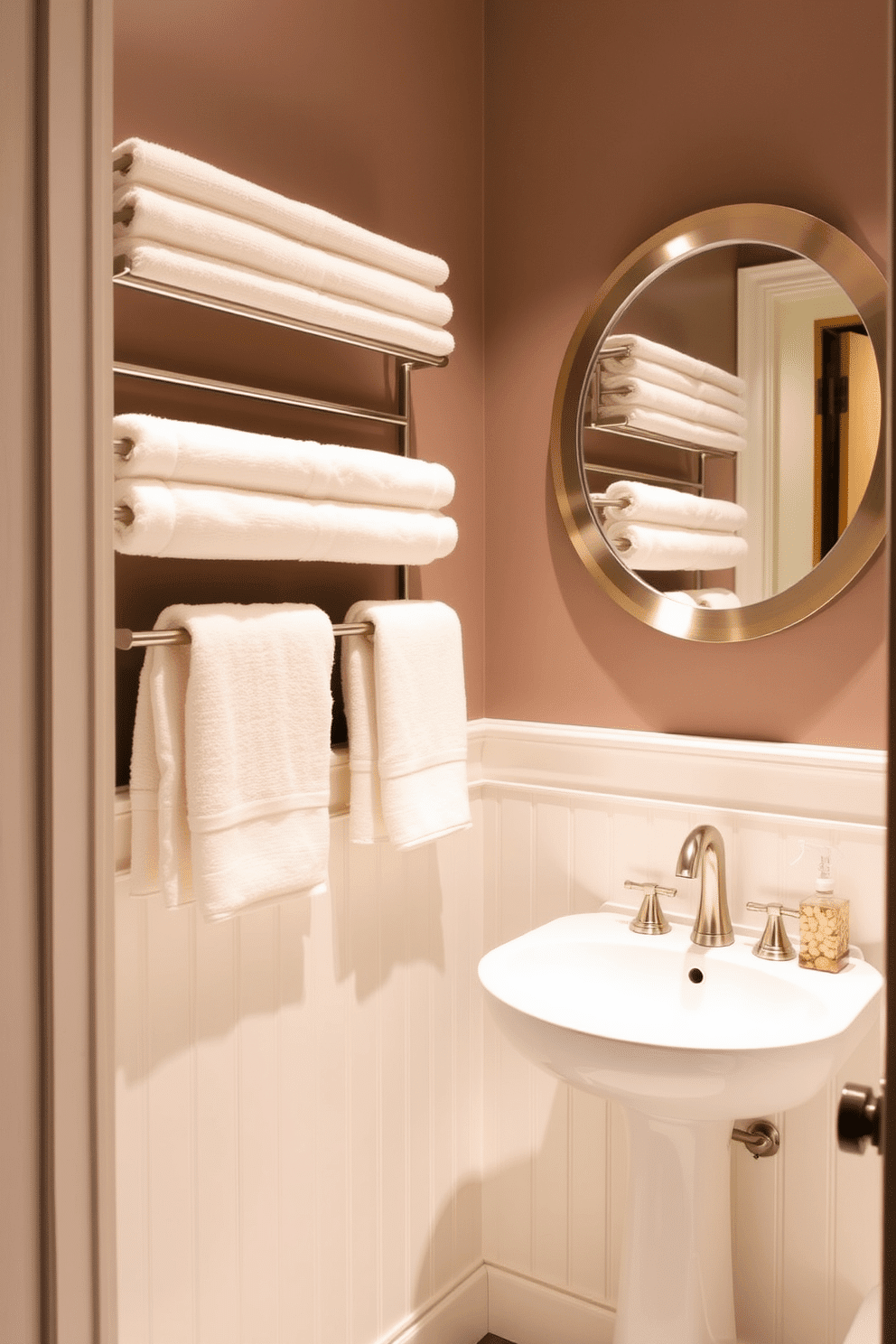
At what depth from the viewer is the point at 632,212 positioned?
6.21 feet

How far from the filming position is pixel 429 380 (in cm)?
195

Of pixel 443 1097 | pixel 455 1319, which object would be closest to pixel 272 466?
pixel 443 1097

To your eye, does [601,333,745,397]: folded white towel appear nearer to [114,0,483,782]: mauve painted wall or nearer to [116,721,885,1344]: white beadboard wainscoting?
[114,0,483,782]: mauve painted wall

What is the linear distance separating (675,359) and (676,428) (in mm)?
118

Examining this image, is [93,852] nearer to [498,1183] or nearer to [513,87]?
[498,1183]

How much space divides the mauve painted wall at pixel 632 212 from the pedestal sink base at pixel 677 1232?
0.63 m

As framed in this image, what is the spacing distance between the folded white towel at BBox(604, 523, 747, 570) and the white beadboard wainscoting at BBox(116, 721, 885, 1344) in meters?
0.30

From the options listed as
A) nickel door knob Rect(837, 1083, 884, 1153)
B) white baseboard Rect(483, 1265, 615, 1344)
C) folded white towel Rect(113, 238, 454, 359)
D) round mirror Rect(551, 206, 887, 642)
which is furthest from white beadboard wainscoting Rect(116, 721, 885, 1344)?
nickel door knob Rect(837, 1083, 884, 1153)

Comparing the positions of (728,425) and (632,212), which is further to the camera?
(632,212)

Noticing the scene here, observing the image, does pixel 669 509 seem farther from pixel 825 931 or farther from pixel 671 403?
pixel 825 931

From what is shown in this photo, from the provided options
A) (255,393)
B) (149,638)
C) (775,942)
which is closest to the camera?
(149,638)

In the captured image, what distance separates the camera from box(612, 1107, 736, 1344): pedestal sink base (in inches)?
62.6

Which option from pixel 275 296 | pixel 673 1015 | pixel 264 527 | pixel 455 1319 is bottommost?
pixel 455 1319

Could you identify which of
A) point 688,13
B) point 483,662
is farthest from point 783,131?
point 483,662
